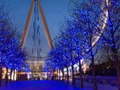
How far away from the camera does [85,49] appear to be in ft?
113

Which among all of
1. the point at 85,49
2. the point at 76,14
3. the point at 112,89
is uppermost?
the point at 76,14

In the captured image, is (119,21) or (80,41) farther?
(80,41)

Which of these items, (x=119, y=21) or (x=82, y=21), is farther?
(x=82, y=21)

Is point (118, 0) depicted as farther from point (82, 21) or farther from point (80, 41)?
point (80, 41)

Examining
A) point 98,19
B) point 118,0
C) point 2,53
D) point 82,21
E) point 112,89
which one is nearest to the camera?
point 118,0

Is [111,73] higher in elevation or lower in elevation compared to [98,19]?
lower

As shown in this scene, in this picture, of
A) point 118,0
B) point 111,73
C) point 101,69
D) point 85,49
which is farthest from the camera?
point 101,69

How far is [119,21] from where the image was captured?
21031 mm

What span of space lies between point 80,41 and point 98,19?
1134cm

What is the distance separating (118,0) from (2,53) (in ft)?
82.1

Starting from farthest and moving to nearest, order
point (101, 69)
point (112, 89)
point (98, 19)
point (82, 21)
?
point (101, 69), point (82, 21), point (112, 89), point (98, 19)

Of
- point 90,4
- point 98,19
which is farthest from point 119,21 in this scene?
point 90,4

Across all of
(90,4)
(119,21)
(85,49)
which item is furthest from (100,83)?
(119,21)

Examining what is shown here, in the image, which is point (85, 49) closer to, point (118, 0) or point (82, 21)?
point (82, 21)
